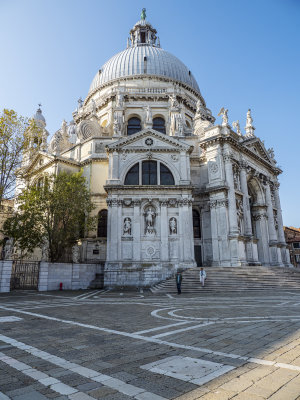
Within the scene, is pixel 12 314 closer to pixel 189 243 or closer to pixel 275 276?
pixel 189 243

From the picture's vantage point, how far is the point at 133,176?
28.2 meters

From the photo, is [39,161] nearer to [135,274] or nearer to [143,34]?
[135,274]

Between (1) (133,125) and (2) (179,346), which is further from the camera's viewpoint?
(1) (133,125)

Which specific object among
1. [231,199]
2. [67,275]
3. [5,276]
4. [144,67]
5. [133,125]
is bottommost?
[67,275]

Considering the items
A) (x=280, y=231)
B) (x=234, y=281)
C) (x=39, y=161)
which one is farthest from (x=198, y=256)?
(x=39, y=161)

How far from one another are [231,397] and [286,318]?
6.86 m

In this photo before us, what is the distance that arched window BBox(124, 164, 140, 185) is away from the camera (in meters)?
28.0

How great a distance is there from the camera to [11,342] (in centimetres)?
661

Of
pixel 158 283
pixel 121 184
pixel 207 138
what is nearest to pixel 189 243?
pixel 158 283

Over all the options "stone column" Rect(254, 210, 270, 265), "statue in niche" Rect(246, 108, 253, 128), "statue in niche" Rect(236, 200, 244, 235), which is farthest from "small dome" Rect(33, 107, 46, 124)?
"stone column" Rect(254, 210, 270, 265)

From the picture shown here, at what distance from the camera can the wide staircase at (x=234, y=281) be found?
21300 mm

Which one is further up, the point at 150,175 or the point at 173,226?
the point at 150,175

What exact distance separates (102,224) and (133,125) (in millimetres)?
15690

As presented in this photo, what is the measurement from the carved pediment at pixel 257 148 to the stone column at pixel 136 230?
15.8 metres
